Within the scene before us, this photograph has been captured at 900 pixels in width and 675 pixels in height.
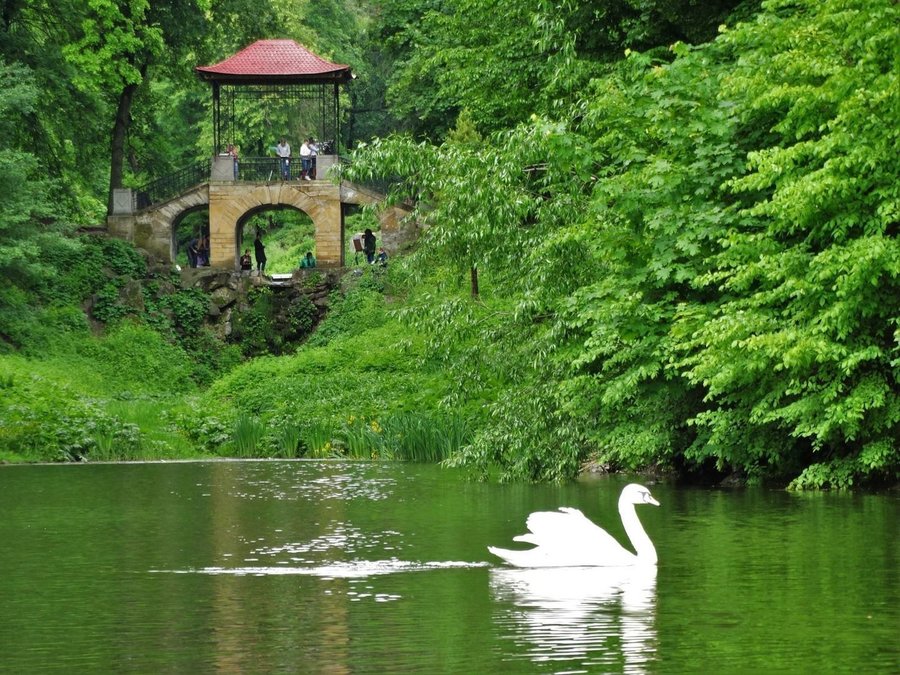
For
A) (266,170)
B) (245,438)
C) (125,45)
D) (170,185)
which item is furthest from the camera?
(266,170)

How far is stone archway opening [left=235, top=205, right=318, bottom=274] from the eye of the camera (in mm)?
68375

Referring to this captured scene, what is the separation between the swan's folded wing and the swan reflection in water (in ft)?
0.80

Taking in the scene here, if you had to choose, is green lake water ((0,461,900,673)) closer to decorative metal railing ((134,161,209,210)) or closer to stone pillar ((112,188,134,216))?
stone pillar ((112,188,134,216))

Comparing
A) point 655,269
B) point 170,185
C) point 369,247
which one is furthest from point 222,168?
point 655,269

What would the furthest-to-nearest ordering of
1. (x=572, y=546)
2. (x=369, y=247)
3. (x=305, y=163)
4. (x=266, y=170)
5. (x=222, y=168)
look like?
(x=369, y=247) < (x=266, y=170) < (x=305, y=163) < (x=222, y=168) < (x=572, y=546)

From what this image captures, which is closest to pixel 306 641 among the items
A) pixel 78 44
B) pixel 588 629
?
pixel 588 629

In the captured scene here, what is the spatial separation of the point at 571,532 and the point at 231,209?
36.7m

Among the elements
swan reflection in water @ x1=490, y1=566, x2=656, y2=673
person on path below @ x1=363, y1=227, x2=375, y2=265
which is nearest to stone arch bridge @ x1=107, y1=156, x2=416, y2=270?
person on path below @ x1=363, y1=227, x2=375, y2=265

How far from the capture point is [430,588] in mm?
12336

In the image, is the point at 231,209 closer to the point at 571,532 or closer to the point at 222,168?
the point at 222,168

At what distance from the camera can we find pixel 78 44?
44.4 m

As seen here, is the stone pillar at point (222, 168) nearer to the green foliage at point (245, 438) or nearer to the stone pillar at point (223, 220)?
the stone pillar at point (223, 220)

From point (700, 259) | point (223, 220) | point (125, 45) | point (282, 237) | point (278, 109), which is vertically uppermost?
point (278, 109)

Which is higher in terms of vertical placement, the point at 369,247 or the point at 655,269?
the point at 369,247
